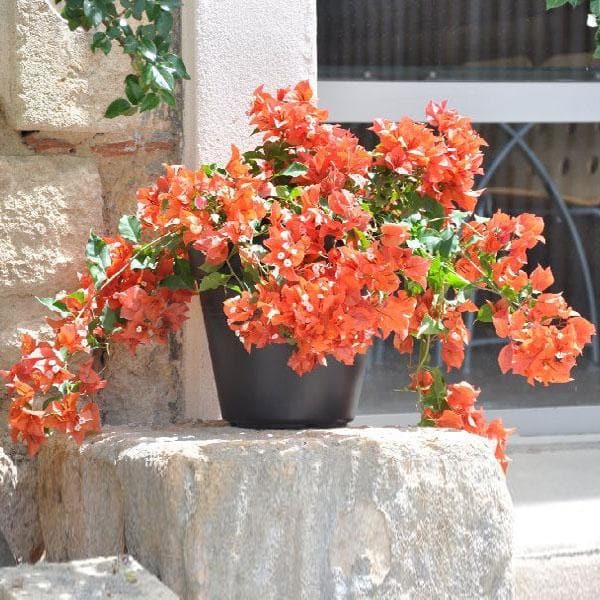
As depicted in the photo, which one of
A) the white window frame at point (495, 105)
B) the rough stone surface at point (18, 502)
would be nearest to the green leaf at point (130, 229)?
the rough stone surface at point (18, 502)

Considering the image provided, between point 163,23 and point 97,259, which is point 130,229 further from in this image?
point 163,23

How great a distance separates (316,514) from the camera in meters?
1.73

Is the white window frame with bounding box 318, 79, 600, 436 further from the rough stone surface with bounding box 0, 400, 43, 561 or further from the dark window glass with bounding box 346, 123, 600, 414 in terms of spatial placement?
the rough stone surface with bounding box 0, 400, 43, 561

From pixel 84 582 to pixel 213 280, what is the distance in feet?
1.72

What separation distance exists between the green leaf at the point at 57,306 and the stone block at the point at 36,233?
0.71 feet

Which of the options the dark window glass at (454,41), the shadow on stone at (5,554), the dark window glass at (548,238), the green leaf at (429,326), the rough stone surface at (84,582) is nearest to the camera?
the rough stone surface at (84,582)

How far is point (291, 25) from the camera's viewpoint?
7.74 feet

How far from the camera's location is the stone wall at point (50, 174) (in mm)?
2203

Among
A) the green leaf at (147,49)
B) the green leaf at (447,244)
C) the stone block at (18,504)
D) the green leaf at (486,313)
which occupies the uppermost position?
the green leaf at (147,49)

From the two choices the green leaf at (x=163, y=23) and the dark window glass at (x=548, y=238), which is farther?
the dark window glass at (x=548, y=238)

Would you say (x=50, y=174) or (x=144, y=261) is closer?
(x=144, y=261)

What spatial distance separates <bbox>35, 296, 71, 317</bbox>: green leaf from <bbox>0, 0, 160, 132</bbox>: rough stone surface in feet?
1.33

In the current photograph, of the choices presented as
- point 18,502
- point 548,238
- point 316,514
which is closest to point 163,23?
point 316,514

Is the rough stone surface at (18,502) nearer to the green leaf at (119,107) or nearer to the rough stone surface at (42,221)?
the rough stone surface at (42,221)
